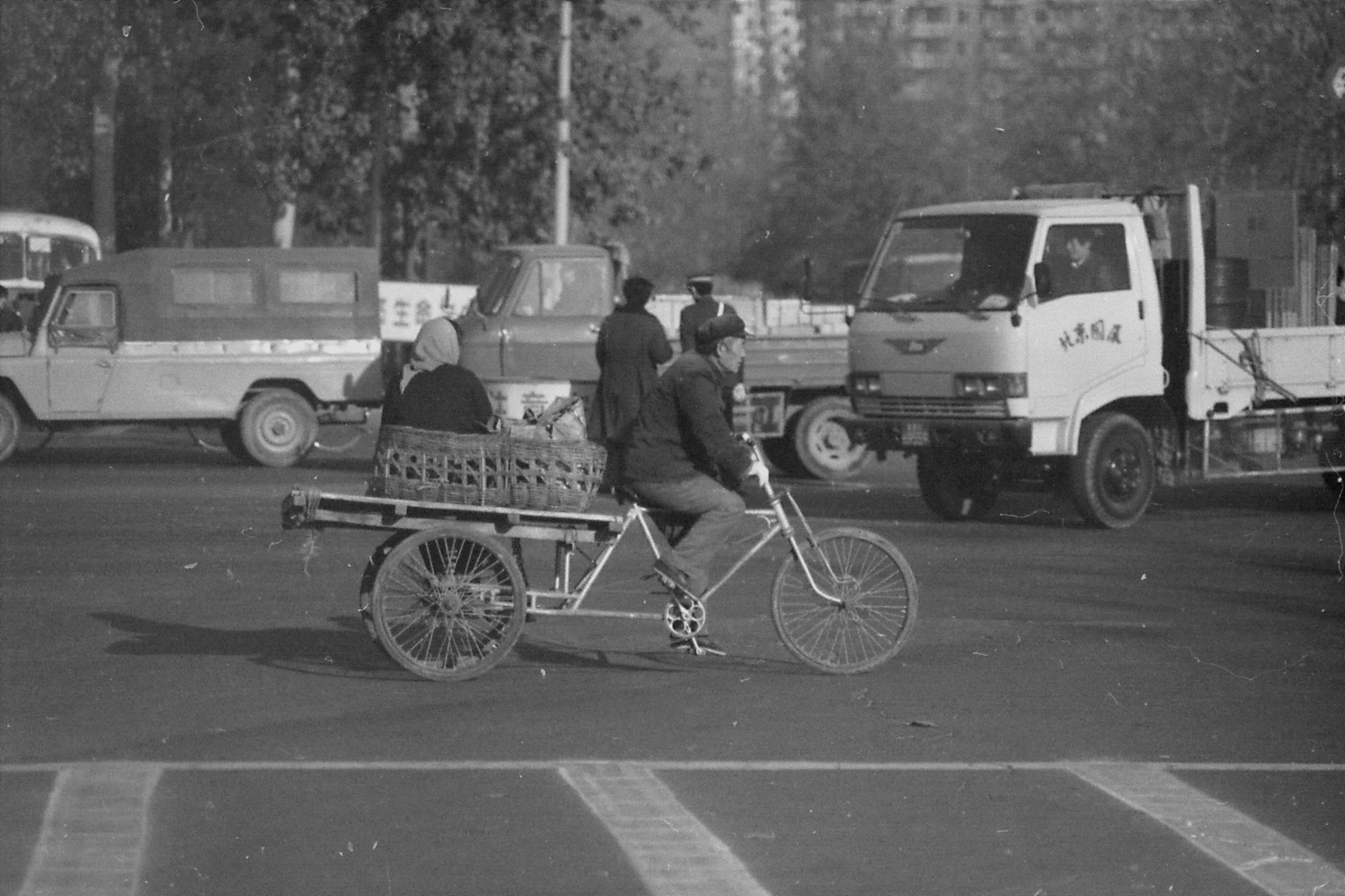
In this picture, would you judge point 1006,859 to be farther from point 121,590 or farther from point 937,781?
point 121,590

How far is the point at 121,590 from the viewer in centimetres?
1333

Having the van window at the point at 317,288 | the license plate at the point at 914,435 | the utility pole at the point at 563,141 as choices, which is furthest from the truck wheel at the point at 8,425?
the utility pole at the point at 563,141

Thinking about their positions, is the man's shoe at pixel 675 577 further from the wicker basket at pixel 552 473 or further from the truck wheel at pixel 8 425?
the truck wheel at pixel 8 425

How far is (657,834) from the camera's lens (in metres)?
6.93

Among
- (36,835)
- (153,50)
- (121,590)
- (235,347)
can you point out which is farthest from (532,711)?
(153,50)

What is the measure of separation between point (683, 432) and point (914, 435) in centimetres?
712

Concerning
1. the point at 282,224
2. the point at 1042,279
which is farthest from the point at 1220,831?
the point at 282,224

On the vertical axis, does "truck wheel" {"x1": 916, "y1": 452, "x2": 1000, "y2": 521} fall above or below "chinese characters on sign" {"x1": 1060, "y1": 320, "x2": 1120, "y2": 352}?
→ below

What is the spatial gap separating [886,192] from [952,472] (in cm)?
5066

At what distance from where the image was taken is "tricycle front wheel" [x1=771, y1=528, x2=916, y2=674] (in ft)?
33.6

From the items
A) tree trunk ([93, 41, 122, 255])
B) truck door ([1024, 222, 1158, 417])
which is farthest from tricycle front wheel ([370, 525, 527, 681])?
tree trunk ([93, 41, 122, 255])

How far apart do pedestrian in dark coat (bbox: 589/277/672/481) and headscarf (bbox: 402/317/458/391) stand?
6.69m

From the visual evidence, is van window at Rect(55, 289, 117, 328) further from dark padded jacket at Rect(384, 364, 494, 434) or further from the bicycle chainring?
the bicycle chainring

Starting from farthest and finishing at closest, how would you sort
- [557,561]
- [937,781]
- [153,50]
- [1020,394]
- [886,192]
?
[886,192] < [153,50] < [1020,394] < [557,561] < [937,781]
